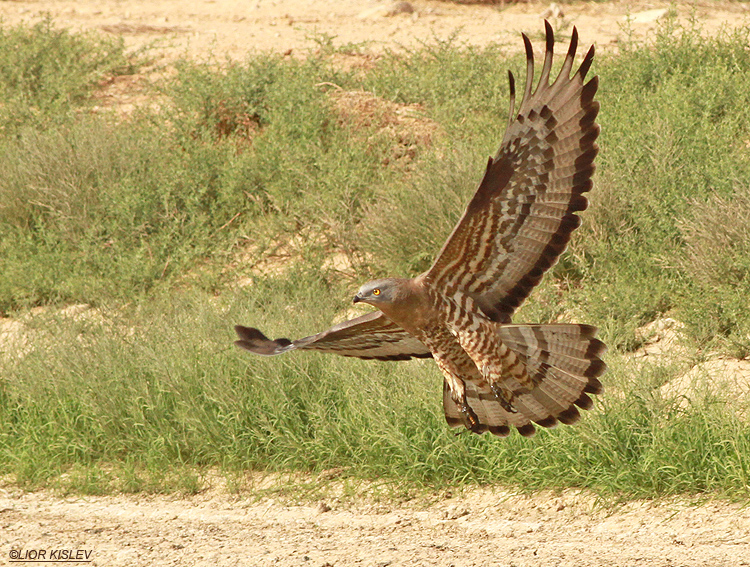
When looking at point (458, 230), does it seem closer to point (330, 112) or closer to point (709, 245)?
point (709, 245)

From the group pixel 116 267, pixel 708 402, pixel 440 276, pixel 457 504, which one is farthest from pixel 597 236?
pixel 116 267

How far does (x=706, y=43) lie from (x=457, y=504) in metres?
6.21

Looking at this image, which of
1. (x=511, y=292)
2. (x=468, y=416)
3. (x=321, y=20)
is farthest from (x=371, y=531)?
(x=321, y=20)

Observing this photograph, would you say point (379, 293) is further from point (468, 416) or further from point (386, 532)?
point (386, 532)

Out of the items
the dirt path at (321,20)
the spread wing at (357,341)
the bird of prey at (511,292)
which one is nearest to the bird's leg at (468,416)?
the bird of prey at (511,292)

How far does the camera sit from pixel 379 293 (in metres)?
4.36

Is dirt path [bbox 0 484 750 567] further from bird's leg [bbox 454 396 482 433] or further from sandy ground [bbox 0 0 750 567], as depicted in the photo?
bird's leg [bbox 454 396 482 433]

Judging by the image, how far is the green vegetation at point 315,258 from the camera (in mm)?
5934

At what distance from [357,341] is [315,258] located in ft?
11.2

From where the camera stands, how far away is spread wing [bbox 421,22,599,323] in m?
4.23

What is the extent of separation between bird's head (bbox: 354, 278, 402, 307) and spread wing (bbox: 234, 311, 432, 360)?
289mm

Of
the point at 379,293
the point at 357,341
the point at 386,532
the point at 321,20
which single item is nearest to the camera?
the point at 379,293

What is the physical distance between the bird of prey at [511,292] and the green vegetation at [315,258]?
906mm

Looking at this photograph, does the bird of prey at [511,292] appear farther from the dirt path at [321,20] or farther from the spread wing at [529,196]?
the dirt path at [321,20]
